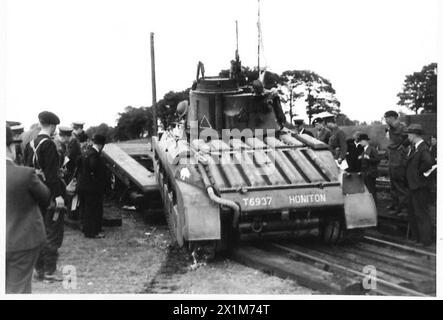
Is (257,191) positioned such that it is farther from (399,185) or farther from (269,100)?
(399,185)

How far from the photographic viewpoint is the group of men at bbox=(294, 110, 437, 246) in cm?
816

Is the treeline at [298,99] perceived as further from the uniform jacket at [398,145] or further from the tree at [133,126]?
the uniform jacket at [398,145]

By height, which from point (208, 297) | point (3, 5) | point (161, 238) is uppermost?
point (3, 5)

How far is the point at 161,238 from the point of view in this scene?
964 cm

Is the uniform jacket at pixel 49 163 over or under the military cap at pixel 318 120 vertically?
under

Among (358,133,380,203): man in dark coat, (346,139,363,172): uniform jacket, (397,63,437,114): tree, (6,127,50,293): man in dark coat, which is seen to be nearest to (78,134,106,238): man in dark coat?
(346,139,363,172): uniform jacket

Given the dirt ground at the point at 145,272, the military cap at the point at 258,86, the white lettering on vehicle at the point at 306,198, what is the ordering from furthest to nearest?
1. the military cap at the point at 258,86
2. the white lettering on vehicle at the point at 306,198
3. the dirt ground at the point at 145,272

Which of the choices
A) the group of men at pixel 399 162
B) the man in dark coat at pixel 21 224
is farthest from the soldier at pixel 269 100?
the man in dark coat at pixel 21 224

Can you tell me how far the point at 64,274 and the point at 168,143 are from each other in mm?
3191

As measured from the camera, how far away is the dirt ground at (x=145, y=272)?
6.65 m

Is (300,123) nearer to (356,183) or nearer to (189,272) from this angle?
(356,183)

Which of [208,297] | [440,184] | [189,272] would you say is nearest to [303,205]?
[189,272]

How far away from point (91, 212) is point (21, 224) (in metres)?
4.51
